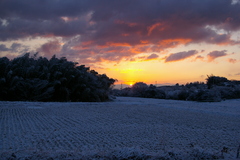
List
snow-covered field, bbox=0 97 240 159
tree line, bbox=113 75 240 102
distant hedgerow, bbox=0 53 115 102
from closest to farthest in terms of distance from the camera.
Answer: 1. snow-covered field, bbox=0 97 240 159
2. distant hedgerow, bbox=0 53 115 102
3. tree line, bbox=113 75 240 102

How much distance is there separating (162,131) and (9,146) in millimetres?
3773

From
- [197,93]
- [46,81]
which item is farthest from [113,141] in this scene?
[197,93]

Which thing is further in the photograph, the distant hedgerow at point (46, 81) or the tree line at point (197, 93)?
the tree line at point (197, 93)

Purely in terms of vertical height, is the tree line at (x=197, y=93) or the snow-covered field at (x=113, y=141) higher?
the tree line at (x=197, y=93)

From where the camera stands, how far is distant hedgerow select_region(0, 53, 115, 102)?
14.1 meters

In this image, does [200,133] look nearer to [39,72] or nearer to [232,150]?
[232,150]

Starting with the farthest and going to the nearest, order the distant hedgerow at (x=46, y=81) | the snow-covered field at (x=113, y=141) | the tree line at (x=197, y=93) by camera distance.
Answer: the tree line at (x=197, y=93), the distant hedgerow at (x=46, y=81), the snow-covered field at (x=113, y=141)

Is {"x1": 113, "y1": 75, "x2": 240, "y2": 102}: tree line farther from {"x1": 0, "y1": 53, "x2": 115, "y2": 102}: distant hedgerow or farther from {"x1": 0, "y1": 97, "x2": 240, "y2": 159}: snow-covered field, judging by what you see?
{"x1": 0, "y1": 97, "x2": 240, "y2": 159}: snow-covered field

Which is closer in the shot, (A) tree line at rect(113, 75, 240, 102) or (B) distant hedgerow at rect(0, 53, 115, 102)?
(B) distant hedgerow at rect(0, 53, 115, 102)

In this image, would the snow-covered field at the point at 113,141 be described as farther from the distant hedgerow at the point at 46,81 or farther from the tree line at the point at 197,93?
the tree line at the point at 197,93

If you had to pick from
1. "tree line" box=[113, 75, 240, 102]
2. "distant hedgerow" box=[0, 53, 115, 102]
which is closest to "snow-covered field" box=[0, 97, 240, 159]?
"distant hedgerow" box=[0, 53, 115, 102]

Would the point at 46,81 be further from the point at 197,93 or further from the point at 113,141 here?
the point at 197,93

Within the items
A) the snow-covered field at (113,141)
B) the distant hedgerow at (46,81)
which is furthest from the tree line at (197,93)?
the snow-covered field at (113,141)

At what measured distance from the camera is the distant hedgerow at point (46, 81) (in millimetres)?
14055
